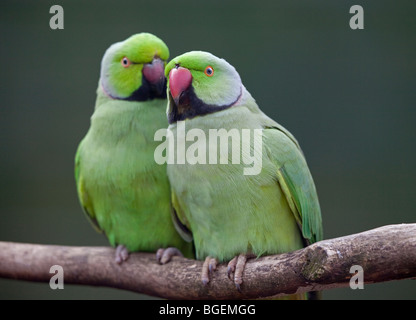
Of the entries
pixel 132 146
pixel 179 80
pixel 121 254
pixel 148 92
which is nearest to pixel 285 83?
pixel 148 92

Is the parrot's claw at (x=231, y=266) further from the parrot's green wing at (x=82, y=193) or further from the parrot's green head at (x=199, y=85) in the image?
the parrot's green wing at (x=82, y=193)

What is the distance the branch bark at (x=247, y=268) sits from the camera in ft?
3.97

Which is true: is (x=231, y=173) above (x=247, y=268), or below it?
above

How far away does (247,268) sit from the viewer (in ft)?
4.90

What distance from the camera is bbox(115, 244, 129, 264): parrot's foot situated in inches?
74.5

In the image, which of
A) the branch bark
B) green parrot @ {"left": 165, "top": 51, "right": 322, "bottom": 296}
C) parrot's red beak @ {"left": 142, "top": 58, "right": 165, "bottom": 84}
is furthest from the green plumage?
parrot's red beak @ {"left": 142, "top": 58, "right": 165, "bottom": 84}

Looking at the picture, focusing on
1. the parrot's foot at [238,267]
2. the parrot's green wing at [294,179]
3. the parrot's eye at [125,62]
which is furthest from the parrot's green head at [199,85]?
the parrot's foot at [238,267]

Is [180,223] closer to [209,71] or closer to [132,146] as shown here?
[132,146]

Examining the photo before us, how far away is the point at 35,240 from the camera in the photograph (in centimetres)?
280

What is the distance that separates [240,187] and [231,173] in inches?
2.2

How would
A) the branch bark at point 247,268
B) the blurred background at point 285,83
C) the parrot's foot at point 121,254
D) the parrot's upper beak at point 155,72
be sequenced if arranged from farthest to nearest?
the blurred background at point 285,83
the parrot's foot at point 121,254
the parrot's upper beak at point 155,72
the branch bark at point 247,268

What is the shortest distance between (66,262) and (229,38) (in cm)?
143
